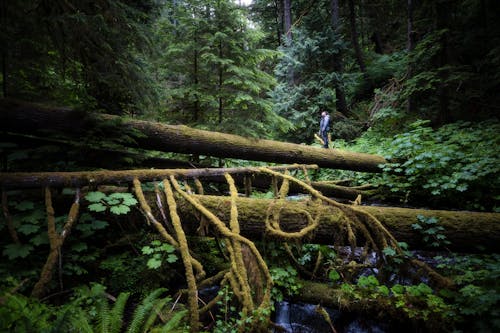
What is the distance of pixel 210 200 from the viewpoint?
396cm

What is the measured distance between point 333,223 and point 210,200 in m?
1.93

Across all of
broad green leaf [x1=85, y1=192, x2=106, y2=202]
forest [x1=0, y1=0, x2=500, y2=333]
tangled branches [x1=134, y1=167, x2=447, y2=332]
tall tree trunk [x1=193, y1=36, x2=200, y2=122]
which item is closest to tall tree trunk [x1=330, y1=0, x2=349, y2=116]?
forest [x1=0, y1=0, x2=500, y2=333]

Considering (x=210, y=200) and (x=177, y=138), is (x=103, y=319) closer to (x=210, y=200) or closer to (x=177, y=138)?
(x=210, y=200)

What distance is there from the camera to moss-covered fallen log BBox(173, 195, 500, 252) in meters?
3.85

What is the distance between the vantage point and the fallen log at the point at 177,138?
16.3ft

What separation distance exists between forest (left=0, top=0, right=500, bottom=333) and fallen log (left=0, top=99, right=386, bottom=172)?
0.12 ft

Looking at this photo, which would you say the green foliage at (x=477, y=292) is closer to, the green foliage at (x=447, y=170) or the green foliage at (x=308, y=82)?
the green foliage at (x=447, y=170)

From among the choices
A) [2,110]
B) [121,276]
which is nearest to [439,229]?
[121,276]

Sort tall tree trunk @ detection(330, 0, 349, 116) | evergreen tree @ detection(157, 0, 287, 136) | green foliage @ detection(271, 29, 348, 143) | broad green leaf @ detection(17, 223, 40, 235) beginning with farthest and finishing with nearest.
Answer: tall tree trunk @ detection(330, 0, 349, 116)
green foliage @ detection(271, 29, 348, 143)
evergreen tree @ detection(157, 0, 287, 136)
broad green leaf @ detection(17, 223, 40, 235)

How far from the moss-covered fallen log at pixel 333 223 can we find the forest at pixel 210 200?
0.08ft

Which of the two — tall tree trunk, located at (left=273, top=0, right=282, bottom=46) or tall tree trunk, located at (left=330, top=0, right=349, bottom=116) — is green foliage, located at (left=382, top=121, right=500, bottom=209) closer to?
tall tree trunk, located at (left=330, top=0, right=349, bottom=116)

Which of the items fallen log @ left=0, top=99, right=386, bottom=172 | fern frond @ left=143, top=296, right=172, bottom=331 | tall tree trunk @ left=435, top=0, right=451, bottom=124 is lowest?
fern frond @ left=143, top=296, right=172, bottom=331

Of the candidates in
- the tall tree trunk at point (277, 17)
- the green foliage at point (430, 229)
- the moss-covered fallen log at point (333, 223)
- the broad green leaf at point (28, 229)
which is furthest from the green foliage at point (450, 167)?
the tall tree trunk at point (277, 17)

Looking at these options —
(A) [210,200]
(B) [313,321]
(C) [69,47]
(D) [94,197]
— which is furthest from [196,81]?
(B) [313,321]
